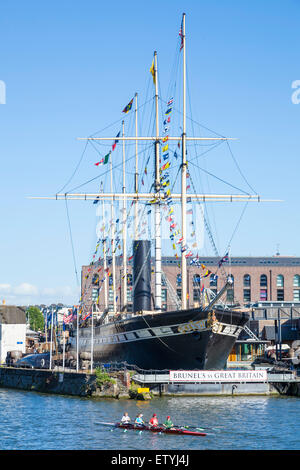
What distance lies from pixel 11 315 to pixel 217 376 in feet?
122

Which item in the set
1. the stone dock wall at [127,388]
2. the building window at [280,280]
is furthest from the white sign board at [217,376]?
the building window at [280,280]

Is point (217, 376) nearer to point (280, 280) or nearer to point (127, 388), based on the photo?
point (127, 388)

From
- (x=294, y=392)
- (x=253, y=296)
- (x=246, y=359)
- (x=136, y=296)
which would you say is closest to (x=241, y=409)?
(x=294, y=392)

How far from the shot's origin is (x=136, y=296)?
68.2 meters

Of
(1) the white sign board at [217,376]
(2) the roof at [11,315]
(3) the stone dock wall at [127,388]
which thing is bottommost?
(3) the stone dock wall at [127,388]

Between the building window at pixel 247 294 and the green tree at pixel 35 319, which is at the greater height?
the building window at pixel 247 294

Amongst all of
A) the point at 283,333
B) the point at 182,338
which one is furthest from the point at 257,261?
the point at 182,338

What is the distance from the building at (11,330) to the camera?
3339 inches

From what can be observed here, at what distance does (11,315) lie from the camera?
284 ft

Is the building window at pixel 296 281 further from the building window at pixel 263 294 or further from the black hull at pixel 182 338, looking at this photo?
the black hull at pixel 182 338

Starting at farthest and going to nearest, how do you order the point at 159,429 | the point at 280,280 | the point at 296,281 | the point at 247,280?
the point at 296,281 < the point at 280,280 < the point at 247,280 < the point at 159,429

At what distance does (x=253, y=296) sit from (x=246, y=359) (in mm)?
51137

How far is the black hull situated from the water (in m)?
4.60

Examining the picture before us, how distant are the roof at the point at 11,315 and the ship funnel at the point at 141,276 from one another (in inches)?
921
